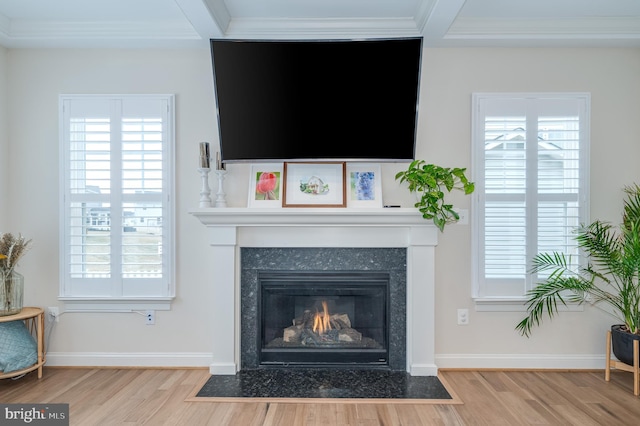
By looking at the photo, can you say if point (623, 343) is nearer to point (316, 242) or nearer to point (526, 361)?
point (526, 361)

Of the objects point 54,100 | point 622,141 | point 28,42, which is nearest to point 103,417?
point 54,100

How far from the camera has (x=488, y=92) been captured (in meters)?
3.35

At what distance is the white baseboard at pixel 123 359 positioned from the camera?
339cm

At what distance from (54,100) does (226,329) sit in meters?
2.23

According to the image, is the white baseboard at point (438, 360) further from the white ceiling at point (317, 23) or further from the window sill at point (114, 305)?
the white ceiling at point (317, 23)

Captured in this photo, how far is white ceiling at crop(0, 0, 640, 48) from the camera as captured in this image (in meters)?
2.97

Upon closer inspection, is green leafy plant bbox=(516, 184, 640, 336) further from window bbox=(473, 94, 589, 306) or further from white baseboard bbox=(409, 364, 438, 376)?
white baseboard bbox=(409, 364, 438, 376)

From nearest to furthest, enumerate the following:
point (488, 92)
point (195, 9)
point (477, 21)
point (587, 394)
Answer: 1. point (195, 9)
2. point (587, 394)
3. point (477, 21)
4. point (488, 92)

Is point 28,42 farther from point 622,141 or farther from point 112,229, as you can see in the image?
point 622,141

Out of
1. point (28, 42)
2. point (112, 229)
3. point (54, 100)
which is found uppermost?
point (28, 42)

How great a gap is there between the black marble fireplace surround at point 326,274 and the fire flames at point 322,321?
22 cm

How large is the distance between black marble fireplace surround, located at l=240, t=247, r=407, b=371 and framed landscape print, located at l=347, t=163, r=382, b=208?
359mm

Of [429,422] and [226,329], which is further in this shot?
[226,329]

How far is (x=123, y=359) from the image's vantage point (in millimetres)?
3395
